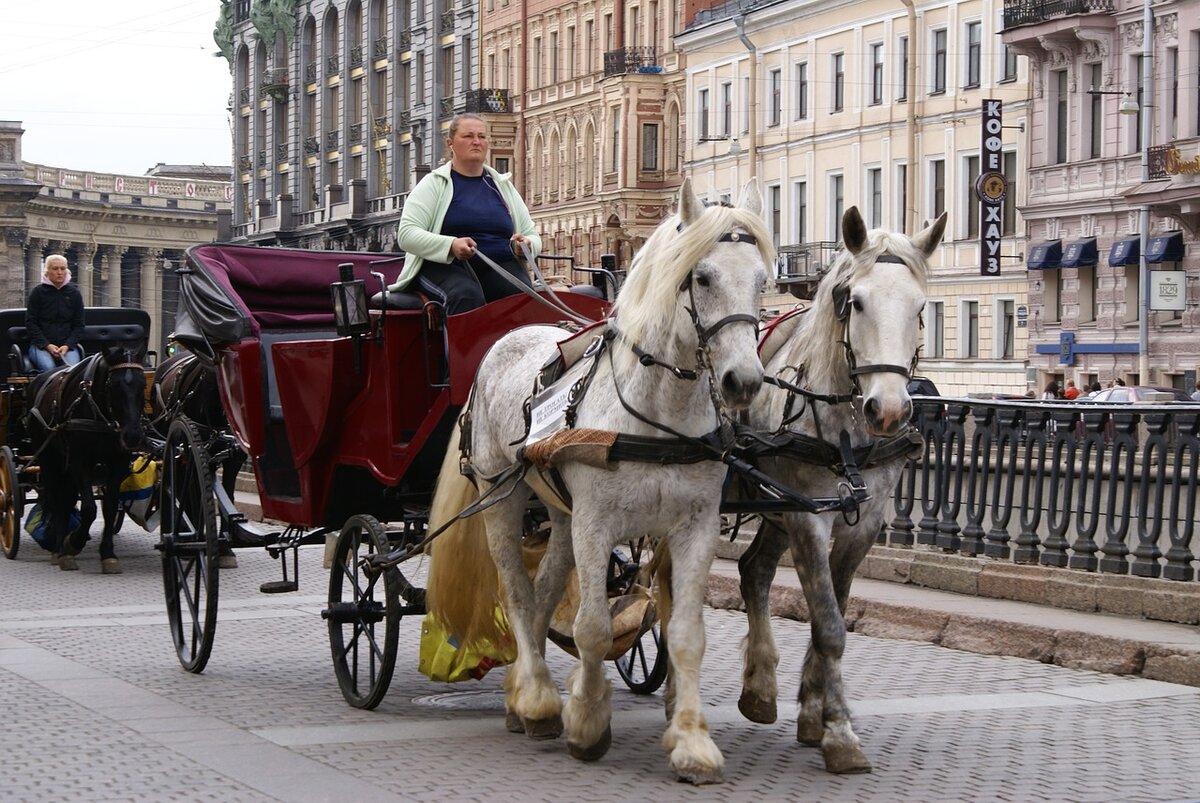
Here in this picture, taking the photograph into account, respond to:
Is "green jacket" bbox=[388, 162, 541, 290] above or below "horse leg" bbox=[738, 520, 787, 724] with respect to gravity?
above

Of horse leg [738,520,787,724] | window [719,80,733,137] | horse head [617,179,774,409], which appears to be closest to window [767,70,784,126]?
window [719,80,733,137]

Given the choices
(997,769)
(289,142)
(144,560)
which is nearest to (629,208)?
(289,142)

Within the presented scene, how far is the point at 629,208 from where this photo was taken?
63.4m

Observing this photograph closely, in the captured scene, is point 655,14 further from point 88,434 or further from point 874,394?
point 874,394

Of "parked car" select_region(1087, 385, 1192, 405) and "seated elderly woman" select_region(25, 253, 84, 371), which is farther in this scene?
"parked car" select_region(1087, 385, 1192, 405)

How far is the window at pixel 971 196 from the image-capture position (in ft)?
163

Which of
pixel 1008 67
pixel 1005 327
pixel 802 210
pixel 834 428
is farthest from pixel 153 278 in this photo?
pixel 834 428

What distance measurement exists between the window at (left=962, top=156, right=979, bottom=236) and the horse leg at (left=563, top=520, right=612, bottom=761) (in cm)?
4231

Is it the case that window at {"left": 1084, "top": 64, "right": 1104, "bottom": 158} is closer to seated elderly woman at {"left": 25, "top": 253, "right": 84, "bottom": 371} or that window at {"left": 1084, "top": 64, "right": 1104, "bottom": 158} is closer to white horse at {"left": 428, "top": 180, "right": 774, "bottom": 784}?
seated elderly woman at {"left": 25, "top": 253, "right": 84, "bottom": 371}

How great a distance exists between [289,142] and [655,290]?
90046 mm

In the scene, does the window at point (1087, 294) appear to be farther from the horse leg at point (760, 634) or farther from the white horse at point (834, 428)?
the horse leg at point (760, 634)

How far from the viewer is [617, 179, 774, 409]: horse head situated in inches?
302

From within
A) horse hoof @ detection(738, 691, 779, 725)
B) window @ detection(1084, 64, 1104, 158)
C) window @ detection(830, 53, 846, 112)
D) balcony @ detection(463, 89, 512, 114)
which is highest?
balcony @ detection(463, 89, 512, 114)

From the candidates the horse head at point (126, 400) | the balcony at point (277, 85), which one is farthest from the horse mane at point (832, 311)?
the balcony at point (277, 85)
